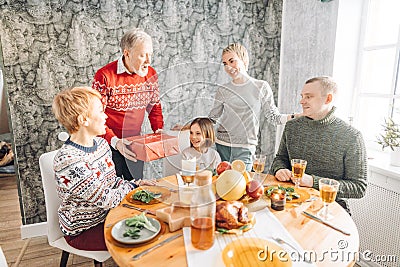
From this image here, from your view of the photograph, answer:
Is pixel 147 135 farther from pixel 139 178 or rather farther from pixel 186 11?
pixel 186 11

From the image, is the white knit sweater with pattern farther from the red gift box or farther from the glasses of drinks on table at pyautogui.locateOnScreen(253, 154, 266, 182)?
the glasses of drinks on table at pyautogui.locateOnScreen(253, 154, 266, 182)

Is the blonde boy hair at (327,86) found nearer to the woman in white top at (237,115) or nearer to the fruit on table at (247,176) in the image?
the woman in white top at (237,115)

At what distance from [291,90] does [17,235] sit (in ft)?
8.70

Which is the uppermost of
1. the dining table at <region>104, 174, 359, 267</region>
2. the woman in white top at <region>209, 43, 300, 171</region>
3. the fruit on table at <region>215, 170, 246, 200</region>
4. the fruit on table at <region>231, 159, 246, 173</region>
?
the woman in white top at <region>209, 43, 300, 171</region>

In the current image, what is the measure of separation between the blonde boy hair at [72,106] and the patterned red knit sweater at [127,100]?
0.12m

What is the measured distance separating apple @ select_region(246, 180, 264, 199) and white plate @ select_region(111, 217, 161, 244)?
0.40 m

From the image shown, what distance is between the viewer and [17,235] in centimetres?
246

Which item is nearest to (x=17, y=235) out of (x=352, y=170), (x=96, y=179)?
(x=96, y=179)

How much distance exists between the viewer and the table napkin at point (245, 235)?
89 centimetres

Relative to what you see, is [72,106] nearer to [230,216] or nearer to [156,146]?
[156,146]

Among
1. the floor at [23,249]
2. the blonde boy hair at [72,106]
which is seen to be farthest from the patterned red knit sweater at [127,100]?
the floor at [23,249]

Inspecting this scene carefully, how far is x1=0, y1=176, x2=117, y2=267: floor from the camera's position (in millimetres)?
2090

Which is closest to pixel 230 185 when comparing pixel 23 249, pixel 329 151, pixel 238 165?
pixel 238 165

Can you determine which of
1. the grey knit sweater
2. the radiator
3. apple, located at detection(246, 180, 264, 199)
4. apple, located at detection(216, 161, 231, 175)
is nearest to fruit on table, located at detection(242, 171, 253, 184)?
apple, located at detection(246, 180, 264, 199)
